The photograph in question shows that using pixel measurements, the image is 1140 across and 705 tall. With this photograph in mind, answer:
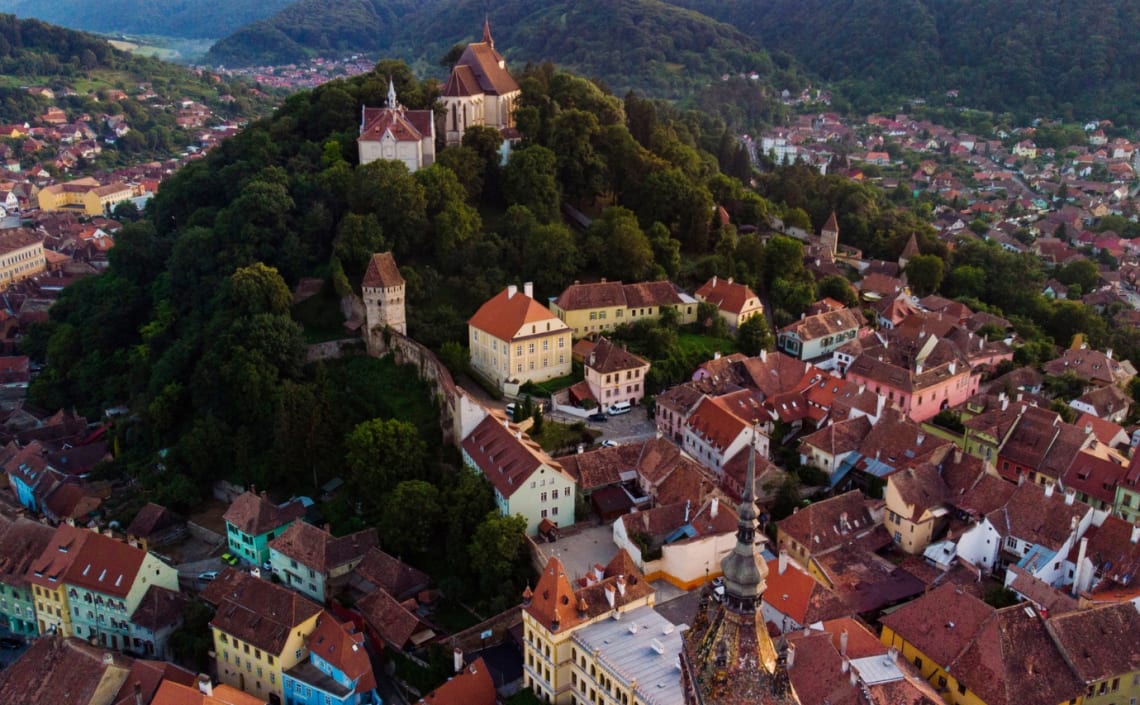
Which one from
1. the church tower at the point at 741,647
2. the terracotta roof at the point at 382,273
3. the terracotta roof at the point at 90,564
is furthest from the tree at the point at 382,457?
the church tower at the point at 741,647

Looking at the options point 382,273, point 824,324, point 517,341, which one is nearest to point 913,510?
point 824,324

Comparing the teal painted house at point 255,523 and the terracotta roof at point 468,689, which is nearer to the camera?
the terracotta roof at point 468,689

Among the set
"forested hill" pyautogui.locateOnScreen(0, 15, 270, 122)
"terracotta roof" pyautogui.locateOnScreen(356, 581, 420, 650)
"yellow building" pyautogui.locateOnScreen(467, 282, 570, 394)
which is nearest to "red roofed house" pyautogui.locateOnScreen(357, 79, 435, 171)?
"yellow building" pyautogui.locateOnScreen(467, 282, 570, 394)

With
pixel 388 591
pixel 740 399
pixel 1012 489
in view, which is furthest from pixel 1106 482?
pixel 388 591

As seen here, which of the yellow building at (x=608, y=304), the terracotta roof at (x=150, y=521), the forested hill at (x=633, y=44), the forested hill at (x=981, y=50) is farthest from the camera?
the forested hill at (x=633, y=44)

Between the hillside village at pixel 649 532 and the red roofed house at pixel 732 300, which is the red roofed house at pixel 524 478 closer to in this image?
the hillside village at pixel 649 532

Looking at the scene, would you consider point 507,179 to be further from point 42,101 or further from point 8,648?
point 42,101

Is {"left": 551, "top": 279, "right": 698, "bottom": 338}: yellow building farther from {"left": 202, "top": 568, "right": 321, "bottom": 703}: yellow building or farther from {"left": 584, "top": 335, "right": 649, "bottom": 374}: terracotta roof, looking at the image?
{"left": 202, "top": 568, "right": 321, "bottom": 703}: yellow building

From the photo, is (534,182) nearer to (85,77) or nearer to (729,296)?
(729,296)
